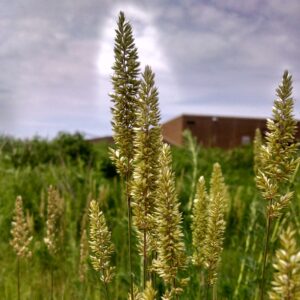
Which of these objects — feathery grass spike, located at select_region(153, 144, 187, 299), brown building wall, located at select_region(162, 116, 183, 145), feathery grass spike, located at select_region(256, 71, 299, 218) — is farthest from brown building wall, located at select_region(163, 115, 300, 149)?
feathery grass spike, located at select_region(153, 144, 187, 299)

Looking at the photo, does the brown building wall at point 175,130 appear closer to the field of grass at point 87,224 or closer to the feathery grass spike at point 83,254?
the field of grass at point 87,224

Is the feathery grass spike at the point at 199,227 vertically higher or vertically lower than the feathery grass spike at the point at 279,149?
lower

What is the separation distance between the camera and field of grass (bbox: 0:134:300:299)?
3.22 m

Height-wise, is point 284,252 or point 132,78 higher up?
point 132,78

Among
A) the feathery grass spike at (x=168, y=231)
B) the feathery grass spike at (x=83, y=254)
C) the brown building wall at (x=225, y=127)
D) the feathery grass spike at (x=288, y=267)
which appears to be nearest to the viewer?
the feathery grass spike at (x=288, y=267)

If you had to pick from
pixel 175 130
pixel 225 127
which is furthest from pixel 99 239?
pixel 175 130

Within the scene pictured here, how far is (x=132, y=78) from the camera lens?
1.50 meters

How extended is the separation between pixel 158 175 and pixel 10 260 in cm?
406

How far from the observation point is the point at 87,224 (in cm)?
552

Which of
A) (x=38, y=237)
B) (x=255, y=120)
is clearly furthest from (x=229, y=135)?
(x=38, y=237)

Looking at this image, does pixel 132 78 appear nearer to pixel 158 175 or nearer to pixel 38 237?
pixel 158 175

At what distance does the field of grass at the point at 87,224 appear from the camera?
10.6 ft

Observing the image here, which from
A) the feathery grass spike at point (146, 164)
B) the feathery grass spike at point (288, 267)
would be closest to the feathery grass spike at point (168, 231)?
the feathery grass spike at point (146, 164)

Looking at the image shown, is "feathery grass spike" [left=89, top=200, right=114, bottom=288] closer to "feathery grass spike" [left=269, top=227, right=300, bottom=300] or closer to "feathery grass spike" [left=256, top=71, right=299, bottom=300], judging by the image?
"feathery grass spike" [left=256, top=71, right=299, bottom=300]
